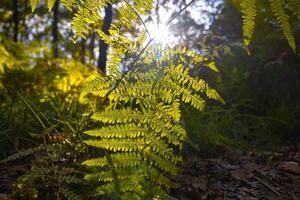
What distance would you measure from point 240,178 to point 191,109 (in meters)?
1.00

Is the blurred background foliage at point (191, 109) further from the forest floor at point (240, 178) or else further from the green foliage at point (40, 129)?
the forest floor at point (240, 178)

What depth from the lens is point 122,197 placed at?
1.22m

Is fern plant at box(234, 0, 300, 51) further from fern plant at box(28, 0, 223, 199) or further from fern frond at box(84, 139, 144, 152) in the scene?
fern frond at box(84, 139, 144, 152)

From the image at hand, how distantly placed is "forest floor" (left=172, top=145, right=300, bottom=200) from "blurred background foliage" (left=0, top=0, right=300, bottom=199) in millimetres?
164

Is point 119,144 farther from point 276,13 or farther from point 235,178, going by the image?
point 235,178

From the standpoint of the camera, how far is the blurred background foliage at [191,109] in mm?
1934

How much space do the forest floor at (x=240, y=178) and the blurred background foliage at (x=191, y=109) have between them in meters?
0.16

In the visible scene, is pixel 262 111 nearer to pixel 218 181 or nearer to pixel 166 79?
pixel 218 181

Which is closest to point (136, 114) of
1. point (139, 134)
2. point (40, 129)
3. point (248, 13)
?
point (139, 134)

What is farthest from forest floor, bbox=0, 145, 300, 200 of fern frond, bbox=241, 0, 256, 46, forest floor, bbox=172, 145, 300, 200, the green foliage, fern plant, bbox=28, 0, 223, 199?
fern frond, bbox=241, 0, 256, 46

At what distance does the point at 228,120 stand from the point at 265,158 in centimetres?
63

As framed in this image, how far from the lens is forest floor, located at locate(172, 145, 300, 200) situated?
1.84 meters

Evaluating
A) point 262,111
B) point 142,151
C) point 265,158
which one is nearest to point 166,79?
point 142,151

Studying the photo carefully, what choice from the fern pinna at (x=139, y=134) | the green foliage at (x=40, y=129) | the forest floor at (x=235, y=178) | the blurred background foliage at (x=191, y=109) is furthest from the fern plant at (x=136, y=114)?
the forest floor at (x=235, y=178)
